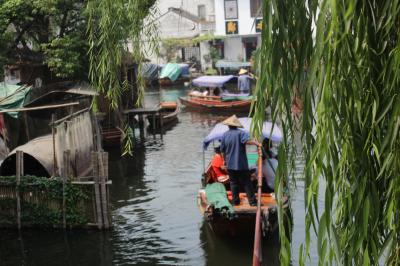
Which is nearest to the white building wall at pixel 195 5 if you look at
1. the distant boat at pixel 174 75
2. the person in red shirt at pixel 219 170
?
the distant boat at pixel 174 75

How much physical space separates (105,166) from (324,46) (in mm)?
10098

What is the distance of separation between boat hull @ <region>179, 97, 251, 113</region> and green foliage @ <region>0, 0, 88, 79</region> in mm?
12619

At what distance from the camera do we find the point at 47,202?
12.8m

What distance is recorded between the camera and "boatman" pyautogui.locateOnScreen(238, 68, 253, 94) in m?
31.8

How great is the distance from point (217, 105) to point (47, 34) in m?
13.6

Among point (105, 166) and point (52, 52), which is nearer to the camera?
point (105, 166)

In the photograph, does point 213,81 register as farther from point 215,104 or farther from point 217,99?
point 215,104

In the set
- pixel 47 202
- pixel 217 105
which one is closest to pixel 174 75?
pixel 217 105

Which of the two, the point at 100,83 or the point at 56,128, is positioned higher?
the point at 100,83

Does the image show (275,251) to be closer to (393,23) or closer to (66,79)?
Answer: (393,23)

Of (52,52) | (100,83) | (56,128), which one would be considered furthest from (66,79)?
(100,83)

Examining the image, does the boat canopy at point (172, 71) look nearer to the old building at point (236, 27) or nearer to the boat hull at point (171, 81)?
the boat hull at point (171, 81)

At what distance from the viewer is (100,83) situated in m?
5.12

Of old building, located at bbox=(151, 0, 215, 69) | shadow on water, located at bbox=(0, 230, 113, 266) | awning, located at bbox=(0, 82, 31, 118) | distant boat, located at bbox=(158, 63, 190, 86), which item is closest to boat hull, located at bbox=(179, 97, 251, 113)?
distant boat, located at bbox=(158, 63, 190, 86)
